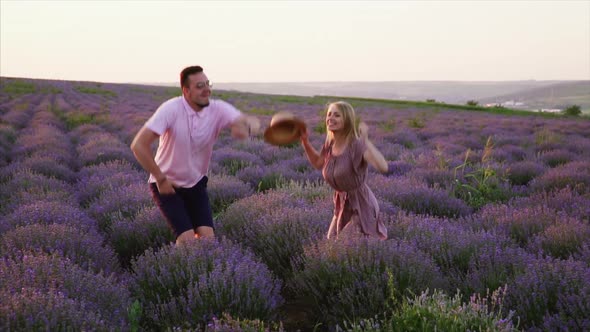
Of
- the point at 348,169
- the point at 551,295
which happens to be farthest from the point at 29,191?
the point at 551,295

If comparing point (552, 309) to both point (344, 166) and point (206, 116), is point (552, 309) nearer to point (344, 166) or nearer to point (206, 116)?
point (344, 166)

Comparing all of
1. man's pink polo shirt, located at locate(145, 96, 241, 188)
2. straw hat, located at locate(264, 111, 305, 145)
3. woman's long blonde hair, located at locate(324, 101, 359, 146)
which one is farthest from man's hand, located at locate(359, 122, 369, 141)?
man's pink polo shirt, located at locate(145, 96, 241, 188)

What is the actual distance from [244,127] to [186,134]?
1.28 ft

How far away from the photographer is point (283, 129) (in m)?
3.28

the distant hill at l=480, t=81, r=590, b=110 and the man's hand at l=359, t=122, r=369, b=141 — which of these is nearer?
the man's hand at l=359, t=122, r=369, b=141

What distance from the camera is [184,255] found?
117 inches

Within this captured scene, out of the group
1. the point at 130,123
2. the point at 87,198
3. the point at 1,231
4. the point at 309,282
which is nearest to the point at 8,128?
the point at 130,123

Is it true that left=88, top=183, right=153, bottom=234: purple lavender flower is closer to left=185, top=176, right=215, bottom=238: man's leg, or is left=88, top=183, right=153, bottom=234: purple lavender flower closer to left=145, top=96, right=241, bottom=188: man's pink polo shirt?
left=185, top=176, right=215, bottom=238: man's leg

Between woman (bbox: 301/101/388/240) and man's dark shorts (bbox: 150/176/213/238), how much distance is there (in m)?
0.85

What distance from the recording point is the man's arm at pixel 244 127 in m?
3.28

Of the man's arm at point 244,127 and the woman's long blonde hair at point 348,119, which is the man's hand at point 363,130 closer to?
the woman's long blonde hair at point 348,119

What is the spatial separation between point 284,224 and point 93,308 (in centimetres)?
171

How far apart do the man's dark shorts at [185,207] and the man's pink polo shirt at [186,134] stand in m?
0.09

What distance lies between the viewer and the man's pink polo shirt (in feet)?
10.3
